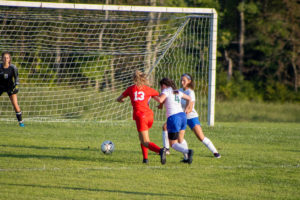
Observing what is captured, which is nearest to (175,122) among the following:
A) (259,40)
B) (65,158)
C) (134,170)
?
(134,170)

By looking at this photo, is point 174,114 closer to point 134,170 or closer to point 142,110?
point 142,110

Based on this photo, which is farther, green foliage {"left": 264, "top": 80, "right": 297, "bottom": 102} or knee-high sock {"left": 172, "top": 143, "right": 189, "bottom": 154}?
green foliage {"left": 264, "top": 80, "right": 297, "bottom": 102}

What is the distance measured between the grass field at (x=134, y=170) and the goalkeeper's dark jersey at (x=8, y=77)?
1.26 m

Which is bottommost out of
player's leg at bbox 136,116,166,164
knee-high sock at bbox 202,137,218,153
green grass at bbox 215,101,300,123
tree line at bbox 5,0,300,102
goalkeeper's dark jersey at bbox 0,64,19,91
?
green grass at bbox 215,101,300,123

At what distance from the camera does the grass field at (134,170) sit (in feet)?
18.9

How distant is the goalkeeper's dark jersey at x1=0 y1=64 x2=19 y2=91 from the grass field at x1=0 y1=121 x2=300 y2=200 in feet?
4.15

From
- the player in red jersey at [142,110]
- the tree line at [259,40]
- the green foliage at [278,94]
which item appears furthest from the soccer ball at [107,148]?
the tree line at [259,40]

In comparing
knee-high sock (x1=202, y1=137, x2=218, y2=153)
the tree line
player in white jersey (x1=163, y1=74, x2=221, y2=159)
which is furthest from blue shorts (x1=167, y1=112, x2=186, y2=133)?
the tree line

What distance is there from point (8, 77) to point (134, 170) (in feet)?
19.9

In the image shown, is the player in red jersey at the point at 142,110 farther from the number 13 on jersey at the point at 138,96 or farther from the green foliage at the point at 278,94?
the green foliage at the point at 278,94

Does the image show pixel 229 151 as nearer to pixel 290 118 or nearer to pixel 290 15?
pixel 290 118

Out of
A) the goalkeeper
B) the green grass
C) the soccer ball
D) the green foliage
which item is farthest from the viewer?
the green foliage

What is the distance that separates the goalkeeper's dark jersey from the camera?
11.8m

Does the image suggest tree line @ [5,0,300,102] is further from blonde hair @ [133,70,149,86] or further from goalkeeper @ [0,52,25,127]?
blonde hair @ [133,70,149,86]
